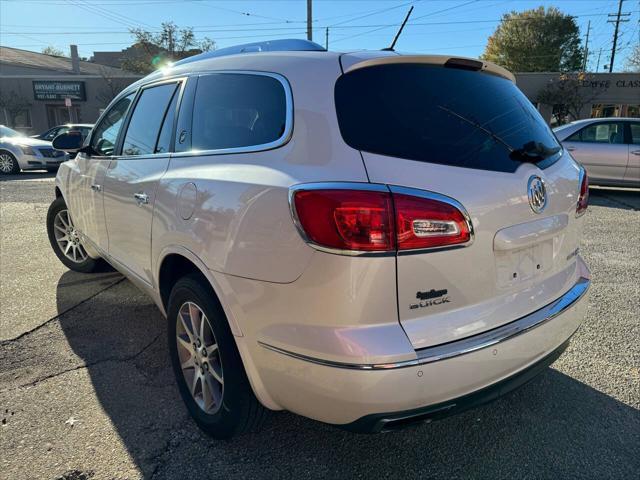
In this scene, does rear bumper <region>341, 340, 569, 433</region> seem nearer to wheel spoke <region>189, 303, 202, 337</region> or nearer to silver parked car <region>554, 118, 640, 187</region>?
wheel spoke <region>189, 303, 202, 337</region>

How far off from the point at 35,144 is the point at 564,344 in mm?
16321

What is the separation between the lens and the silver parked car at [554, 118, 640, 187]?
973 centimetres

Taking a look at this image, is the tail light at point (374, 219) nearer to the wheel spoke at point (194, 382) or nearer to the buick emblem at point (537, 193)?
the buick emblem at point (537, 193)

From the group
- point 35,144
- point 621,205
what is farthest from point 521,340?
point 35,144

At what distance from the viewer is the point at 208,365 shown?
246 cm

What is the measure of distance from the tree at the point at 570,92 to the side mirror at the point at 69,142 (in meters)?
30.7

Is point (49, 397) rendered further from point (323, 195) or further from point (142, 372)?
point (323, 195)

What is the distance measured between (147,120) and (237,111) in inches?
43.7

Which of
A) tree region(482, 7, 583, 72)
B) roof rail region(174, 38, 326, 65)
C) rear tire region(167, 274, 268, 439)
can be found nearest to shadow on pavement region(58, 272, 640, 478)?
rear tire region(167, 274, 268, 439)

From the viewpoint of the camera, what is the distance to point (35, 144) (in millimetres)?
14945

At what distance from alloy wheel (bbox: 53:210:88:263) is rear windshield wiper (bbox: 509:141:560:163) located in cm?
425

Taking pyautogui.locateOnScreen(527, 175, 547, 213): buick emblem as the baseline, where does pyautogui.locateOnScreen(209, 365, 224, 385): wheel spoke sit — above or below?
below

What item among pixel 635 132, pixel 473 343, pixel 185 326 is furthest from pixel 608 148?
pixel 185 326

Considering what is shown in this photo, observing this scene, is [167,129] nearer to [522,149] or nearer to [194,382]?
[194,382]
